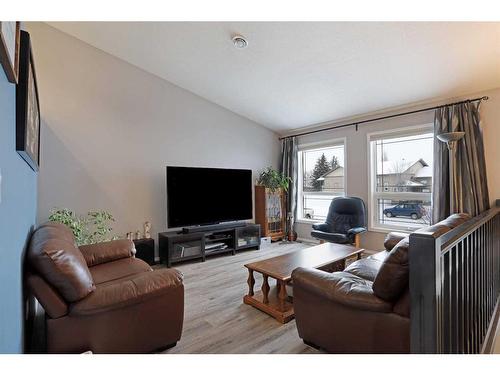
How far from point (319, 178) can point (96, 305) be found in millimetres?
4334

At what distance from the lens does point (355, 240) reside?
3.84m

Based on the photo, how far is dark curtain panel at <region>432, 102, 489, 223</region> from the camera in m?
3.09

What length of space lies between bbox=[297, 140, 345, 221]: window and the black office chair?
502mm

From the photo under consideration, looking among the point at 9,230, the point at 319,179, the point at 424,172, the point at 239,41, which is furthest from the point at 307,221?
the point at 9,230

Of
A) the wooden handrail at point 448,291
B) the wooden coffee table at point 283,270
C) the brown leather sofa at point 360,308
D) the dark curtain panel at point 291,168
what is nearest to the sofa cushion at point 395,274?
the brown leather sofa at point 360,308

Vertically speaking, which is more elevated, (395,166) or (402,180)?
(395,166)

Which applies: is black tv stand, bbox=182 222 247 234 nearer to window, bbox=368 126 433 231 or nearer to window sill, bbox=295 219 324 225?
window sill, bbox=295 219 324 225

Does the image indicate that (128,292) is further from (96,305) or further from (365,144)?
(365,144)

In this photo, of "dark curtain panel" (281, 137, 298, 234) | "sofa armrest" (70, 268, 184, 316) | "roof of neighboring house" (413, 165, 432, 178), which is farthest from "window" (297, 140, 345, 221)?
"sofa armrest" (70, 268, 184, 316)

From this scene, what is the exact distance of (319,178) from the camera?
509 centimetres

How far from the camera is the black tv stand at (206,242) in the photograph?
12.0 feet

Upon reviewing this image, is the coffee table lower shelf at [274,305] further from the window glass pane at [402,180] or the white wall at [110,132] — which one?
the window glass pane at [402,180]

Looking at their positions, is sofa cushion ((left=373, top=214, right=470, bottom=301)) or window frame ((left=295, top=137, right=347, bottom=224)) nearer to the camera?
sofa cushion ((left=373, top=214, right=470, bottom=301))

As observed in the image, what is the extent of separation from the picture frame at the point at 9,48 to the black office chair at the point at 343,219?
3.68m
